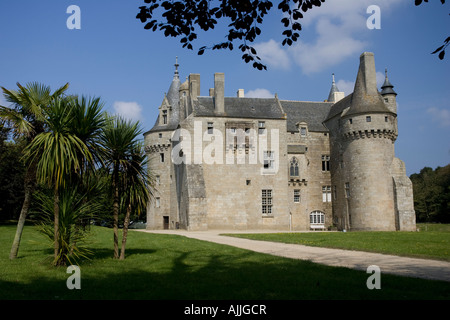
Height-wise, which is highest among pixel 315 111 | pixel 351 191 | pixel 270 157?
pixel 315 111

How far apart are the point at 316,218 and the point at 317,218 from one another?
0.13 m

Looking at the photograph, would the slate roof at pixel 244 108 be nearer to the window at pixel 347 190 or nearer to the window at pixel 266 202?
the window at pixel 266 202

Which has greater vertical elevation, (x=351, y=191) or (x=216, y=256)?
(x=351, y=191)

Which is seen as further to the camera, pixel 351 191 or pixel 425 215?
pixel 425 215

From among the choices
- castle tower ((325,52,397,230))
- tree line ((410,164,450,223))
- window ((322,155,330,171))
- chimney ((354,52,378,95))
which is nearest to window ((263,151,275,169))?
castle tower ((325,52,397,230))

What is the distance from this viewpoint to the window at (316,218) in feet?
155

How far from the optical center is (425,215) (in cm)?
7538

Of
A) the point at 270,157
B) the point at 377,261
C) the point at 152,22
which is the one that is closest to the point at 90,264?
the point at 152,22

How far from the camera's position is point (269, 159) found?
4391 cm

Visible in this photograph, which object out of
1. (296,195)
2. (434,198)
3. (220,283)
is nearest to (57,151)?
(220,283)

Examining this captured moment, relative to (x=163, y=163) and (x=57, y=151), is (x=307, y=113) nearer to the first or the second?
(x=163, y=163)
